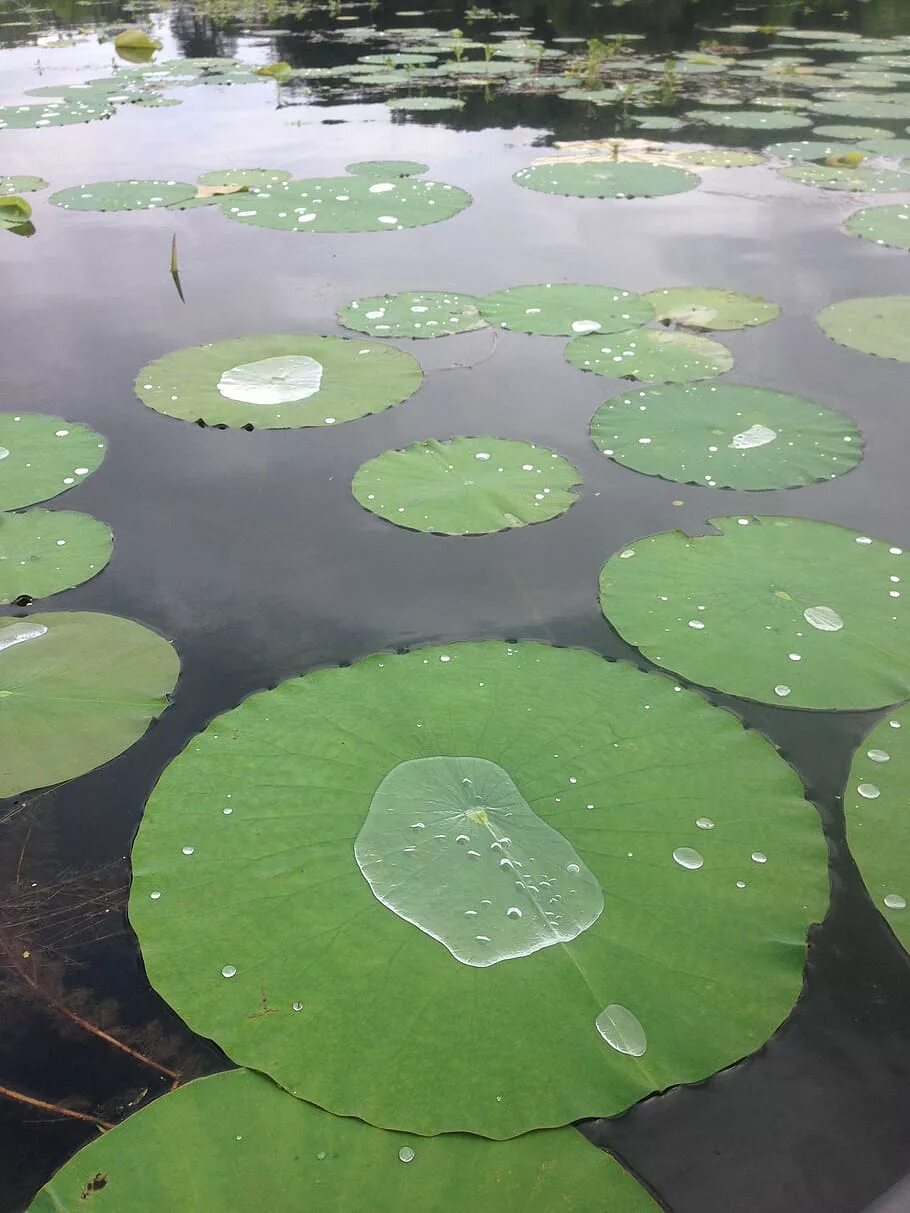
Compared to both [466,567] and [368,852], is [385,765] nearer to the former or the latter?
[368,852]

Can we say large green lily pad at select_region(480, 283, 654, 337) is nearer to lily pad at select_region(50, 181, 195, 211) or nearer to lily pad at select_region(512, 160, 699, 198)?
lily pad at select_region(512, 160, 699, 198)

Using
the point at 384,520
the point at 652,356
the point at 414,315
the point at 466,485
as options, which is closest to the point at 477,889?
the point at 384,520

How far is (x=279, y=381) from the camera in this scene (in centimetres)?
342

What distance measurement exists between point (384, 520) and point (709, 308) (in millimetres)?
2259

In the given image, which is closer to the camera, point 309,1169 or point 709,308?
point 309,1169

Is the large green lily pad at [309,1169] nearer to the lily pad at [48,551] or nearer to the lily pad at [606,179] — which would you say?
the lily pad at [48,551]

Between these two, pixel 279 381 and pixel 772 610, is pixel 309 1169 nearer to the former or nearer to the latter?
pixel 772 610

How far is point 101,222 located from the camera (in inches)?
217

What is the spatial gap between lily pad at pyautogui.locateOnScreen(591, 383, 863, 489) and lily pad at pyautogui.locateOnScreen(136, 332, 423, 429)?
0.90m

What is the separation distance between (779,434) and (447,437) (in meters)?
1.20

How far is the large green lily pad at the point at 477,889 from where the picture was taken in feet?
4.32

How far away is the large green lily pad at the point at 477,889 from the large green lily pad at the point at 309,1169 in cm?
3

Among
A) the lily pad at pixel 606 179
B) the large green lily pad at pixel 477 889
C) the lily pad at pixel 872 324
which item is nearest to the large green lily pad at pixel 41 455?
the large green lily pad at pixel 477 889

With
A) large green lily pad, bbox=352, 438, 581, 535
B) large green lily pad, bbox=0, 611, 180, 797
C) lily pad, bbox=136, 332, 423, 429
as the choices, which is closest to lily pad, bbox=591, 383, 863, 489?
large green lily pad, bbox=352, 438, 581, 535
